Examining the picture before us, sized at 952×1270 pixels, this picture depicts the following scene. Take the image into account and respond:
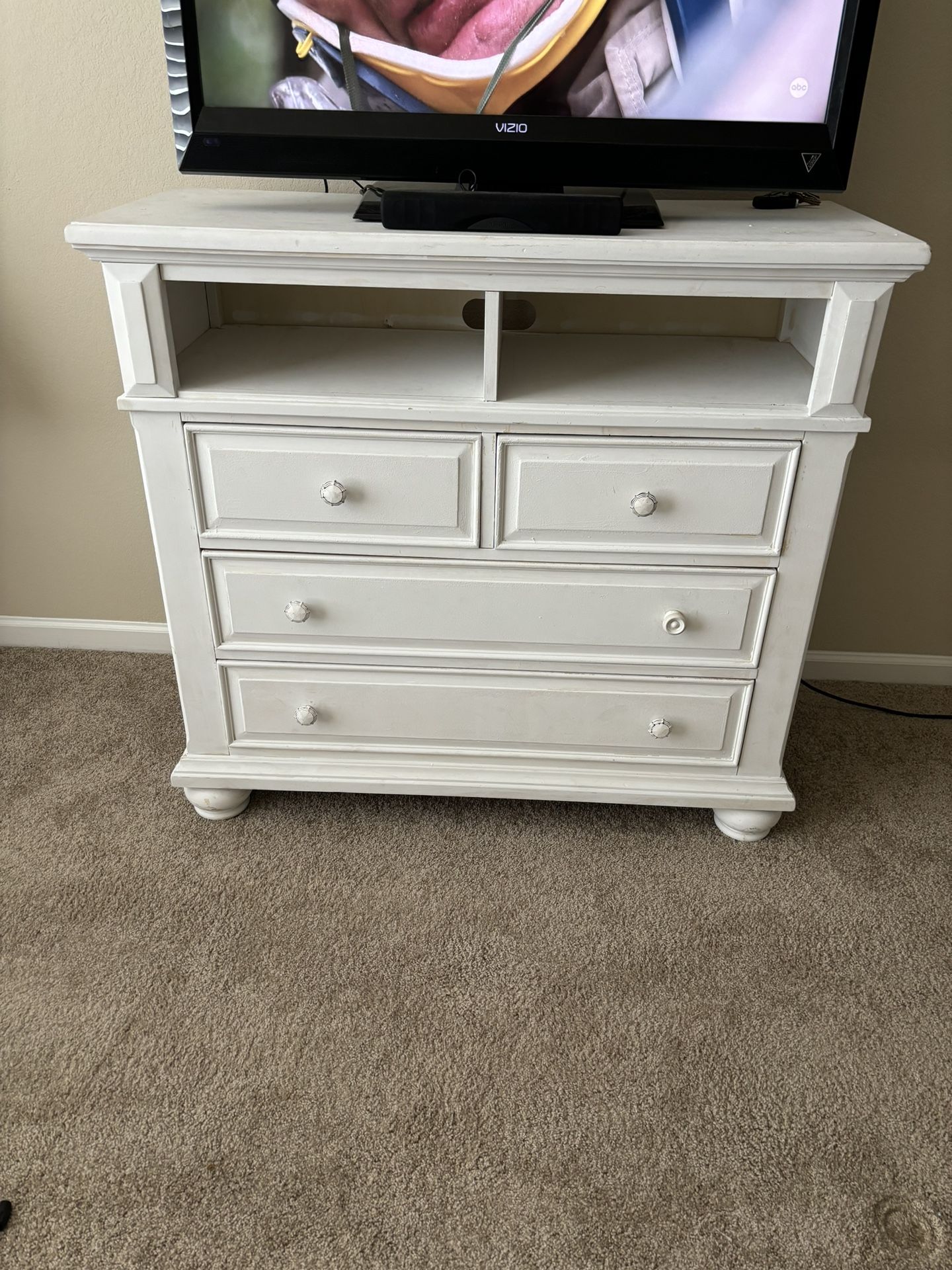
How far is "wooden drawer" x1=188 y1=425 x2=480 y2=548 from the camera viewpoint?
4.14ft

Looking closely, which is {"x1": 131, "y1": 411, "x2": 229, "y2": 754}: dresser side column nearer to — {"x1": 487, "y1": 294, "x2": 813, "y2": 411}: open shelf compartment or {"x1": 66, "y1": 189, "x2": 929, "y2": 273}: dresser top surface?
{"x1": 66, "y1": 189, "x2": 929, "y2": 273}: dresser top surface

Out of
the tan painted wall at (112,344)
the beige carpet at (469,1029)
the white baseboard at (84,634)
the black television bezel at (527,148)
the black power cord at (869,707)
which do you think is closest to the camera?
the beige carpet at (469,1029)

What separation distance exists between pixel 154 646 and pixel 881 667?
1.54 m

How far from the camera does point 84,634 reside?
6.54ft

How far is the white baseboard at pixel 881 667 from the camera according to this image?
6.29ft

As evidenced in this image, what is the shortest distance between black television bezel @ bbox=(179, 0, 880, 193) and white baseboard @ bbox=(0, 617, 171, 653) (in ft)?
3.33

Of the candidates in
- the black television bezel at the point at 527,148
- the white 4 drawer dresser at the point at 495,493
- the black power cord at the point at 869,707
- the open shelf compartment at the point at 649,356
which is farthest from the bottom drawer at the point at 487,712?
the black television bezel at the point at 527,148

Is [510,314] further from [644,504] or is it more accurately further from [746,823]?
[746,823]

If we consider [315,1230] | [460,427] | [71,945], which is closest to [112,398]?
[460,427]

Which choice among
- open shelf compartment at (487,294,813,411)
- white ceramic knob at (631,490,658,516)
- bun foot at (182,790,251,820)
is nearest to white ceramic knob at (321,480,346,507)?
open shelf compartment at (487,294,813,411)

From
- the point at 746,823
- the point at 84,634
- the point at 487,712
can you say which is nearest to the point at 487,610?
the point at 487,712

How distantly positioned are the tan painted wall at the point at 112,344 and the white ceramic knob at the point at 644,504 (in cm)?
66

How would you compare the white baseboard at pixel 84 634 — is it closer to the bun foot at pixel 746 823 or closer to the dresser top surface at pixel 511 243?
the dresser top surface at pixel 511 243

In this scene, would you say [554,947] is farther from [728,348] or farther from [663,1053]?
[728,348]
